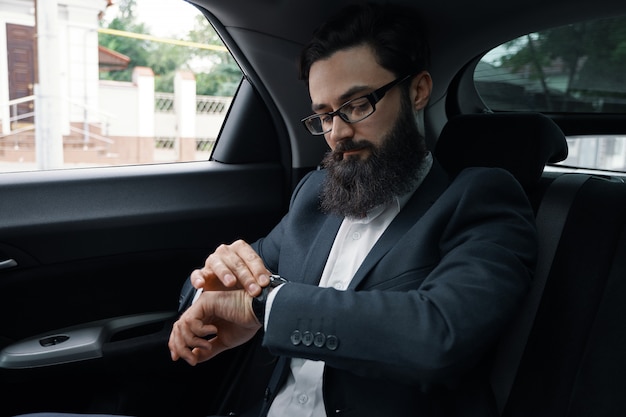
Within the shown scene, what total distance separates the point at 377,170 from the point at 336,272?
297 mm

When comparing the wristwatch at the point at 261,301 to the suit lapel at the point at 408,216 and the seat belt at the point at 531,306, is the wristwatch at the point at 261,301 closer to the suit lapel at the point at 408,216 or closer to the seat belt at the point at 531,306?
the suit lapel at the point at 408,216

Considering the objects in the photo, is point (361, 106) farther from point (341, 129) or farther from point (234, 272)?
point (234, 272)

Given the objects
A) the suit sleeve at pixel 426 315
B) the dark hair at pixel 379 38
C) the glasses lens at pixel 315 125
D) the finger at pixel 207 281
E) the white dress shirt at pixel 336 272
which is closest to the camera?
the suit sleeve at pixel 426 315

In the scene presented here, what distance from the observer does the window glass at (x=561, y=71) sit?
2.32m

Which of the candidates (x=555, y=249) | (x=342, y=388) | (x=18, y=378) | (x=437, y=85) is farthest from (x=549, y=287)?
(x=18, y=378)

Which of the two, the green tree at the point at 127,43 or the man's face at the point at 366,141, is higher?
the green tree at the point at 127,43

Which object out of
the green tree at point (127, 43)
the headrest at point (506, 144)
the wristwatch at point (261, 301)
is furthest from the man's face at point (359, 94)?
the green tree at point (127, 43)

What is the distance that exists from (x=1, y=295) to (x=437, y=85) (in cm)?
183

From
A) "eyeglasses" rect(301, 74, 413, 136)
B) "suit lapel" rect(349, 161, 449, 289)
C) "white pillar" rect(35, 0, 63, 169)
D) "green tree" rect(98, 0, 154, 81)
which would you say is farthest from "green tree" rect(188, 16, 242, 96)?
"suit lapel" rect(349, 161, 449, 289)

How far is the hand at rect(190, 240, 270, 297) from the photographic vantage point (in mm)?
1339

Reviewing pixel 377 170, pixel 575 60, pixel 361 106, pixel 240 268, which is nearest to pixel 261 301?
pixel 240 268

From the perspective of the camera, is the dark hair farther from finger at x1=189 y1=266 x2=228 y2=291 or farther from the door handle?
the door handle

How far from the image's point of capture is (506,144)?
1.70m

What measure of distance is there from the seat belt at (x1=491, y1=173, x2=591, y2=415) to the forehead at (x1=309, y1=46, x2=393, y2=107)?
57 cm
